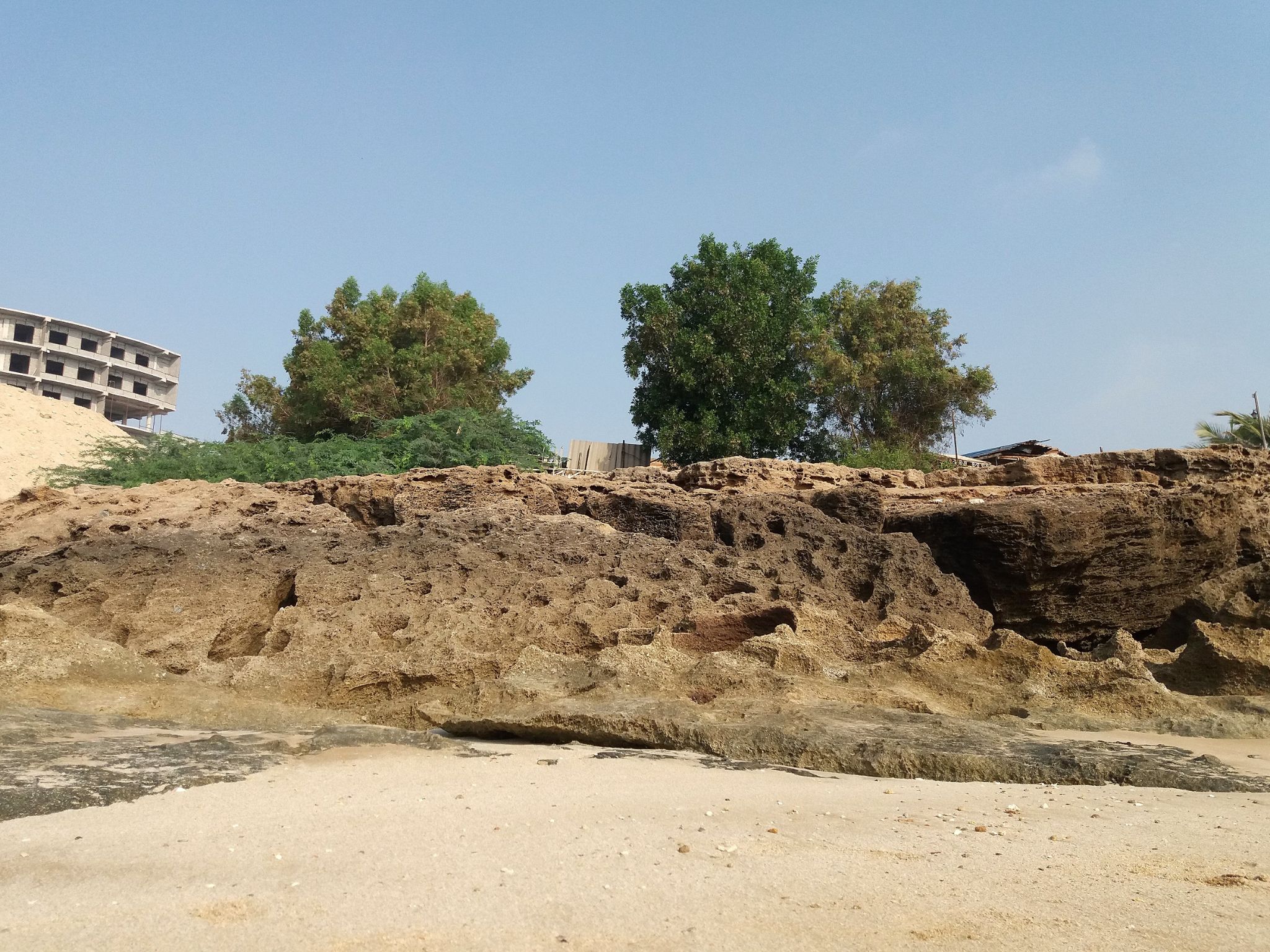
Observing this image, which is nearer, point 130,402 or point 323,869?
point 323,869

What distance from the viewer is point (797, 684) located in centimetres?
591

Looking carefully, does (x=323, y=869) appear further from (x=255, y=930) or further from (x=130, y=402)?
(x=130, y=402)

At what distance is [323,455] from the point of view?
15.6 meters

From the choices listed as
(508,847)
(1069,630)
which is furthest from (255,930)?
(1069,630)

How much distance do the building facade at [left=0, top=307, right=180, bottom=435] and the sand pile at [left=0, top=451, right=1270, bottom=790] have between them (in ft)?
146

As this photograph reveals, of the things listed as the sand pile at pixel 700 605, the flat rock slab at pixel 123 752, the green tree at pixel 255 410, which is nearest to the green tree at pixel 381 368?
the green tree at pixel 255 410

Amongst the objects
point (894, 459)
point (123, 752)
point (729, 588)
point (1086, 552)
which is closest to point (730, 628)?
point (729, 588)

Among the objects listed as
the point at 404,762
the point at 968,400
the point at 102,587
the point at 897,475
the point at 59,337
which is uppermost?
the point at 59,337

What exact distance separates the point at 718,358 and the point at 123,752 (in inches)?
631

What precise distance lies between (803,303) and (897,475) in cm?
1378

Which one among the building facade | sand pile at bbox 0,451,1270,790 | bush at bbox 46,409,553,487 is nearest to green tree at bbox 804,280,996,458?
bush at bbox 46,409,553,487

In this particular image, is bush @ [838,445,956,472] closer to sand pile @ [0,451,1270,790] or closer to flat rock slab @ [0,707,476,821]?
sand pile @ [0,451,1270,790]

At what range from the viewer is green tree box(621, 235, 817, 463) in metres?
19.7

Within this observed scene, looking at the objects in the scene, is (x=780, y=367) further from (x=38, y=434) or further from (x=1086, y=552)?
(x=38, y=434)
